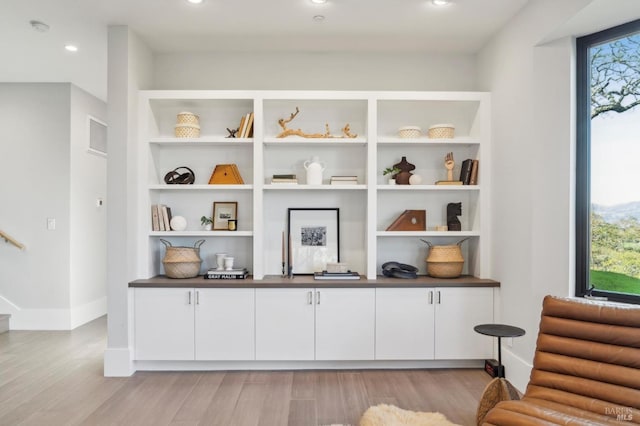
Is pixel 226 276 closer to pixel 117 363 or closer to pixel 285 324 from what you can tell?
pixel 285 324

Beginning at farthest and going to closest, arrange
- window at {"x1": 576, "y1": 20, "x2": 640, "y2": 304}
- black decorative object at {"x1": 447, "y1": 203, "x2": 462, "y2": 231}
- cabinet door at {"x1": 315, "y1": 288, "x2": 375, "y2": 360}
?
1. black decorative object at {"x1": 447, "y1": 203, "x2": 462, "y2": 231}
2. cabinet door at {"x1": 315, "y1": 288, "x2": 375, "y2": 360}
3. window at {"x1": 576, "y1": 20, "x2": 640, "y2": 304}

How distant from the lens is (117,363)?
345 cm

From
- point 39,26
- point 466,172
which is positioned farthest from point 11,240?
point 466,172

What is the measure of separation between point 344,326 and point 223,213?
1.52 meters

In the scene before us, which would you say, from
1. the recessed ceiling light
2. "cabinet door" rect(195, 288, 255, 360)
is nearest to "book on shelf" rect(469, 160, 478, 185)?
"cabinet door" rect(195, 288, 255, 360)

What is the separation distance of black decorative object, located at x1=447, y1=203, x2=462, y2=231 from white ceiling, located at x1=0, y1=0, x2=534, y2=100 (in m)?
1.46

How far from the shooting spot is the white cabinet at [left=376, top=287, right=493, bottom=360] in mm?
3535

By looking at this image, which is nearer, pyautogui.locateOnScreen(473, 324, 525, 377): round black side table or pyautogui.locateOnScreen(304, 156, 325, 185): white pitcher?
pyautogui.locateOnScreen(473, 324, 525, 377): round black side table

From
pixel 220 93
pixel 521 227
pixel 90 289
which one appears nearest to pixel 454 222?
pixel 521 227

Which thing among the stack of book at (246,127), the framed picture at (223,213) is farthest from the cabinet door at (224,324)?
the stack of book at (246,127)

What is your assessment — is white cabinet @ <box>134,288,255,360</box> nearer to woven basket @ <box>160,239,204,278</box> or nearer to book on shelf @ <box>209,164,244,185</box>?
woven basket @ <box>160,239,204,278</box>

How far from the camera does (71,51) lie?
3992 millimetres

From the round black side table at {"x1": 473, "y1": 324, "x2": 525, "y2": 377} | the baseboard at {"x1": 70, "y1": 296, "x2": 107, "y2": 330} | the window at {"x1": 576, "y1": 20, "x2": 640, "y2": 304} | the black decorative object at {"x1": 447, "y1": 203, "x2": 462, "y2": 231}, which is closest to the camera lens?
the round black side table at {"x1": 473, "y1": 324, "x2": 525, "y2": 377}

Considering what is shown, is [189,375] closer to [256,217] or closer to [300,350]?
[300,350]
